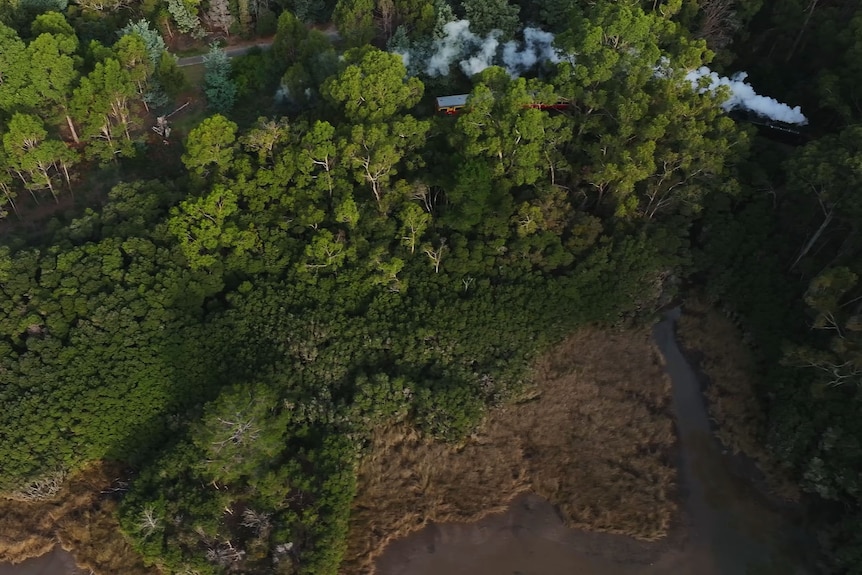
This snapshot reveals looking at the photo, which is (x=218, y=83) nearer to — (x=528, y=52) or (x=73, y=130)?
(x=73, y=130)

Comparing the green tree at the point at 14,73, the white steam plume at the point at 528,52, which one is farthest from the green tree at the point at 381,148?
the green tree at the point at 14,73

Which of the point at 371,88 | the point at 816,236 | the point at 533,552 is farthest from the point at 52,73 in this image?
the point at 816,236

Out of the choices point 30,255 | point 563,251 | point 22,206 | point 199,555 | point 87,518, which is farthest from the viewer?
point 22,206

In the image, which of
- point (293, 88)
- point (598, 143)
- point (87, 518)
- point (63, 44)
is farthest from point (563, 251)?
point (63, 44)

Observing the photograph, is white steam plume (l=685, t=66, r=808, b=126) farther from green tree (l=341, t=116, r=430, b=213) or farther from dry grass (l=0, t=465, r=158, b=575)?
dry grass (l=0, t=465, r=158, b=575)

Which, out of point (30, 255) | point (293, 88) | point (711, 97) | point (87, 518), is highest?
point (711, 97)

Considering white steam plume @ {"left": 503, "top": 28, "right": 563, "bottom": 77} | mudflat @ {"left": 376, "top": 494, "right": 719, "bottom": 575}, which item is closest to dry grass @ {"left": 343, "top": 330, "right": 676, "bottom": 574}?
mudflat @ {"left": 376, "top": 494, "right": 719, "bottom": 575}

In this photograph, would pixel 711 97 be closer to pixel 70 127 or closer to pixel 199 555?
pixel 199 555

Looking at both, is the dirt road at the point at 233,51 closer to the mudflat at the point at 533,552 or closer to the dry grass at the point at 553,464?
the dry grass at the point at 553,464
